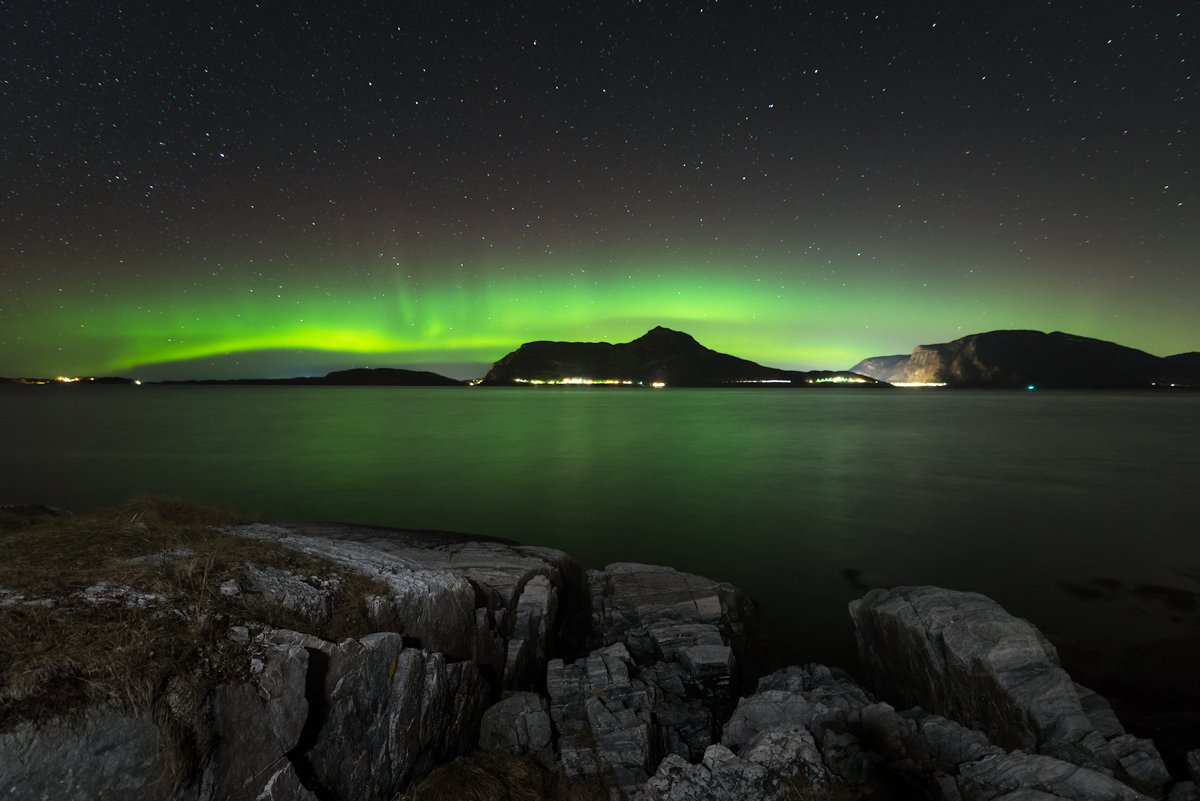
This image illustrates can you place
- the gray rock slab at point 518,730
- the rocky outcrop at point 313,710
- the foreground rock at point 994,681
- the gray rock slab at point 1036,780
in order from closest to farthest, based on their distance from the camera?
the rocky outcrop at point 313,710
the gray rock slab at point 1036,780
the foreground rock at point 994,681
the gray rock slab at point 518,730

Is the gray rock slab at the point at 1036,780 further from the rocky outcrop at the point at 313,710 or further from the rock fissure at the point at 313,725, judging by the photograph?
the rock fissure at the point at 313,725

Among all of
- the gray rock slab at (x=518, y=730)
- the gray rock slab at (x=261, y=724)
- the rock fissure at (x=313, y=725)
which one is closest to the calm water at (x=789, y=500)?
the gray rock slab at (x=518, y=730)

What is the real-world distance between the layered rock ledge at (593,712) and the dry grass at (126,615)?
0.52 feet

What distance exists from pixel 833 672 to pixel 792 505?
15.9 m

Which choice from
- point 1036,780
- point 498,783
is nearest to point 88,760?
point 498,783

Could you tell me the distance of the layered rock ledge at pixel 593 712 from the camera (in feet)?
15.2

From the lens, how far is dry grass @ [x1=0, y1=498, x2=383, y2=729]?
4.19 metres

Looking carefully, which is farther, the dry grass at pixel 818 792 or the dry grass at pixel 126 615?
the dry grass at pixel 818 792

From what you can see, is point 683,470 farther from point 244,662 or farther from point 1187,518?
point 244,662

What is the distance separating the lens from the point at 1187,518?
2155 centimetres

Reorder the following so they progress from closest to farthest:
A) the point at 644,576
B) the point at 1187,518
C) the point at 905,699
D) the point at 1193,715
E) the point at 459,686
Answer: the point at 459,686, the point at 1193,715, the point at 905,699, the point at 644,576, the point at 1187,518

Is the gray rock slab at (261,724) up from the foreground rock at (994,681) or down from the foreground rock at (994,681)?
up

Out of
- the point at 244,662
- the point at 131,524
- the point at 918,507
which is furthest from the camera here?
the point at 918,507

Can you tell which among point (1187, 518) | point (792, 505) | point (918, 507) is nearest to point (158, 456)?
point (792, 505)
